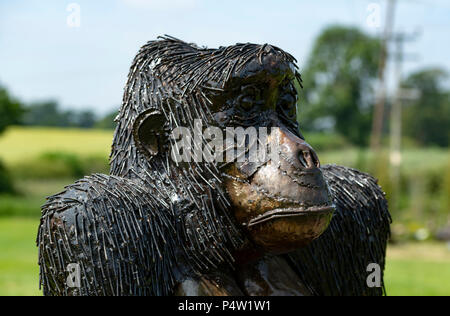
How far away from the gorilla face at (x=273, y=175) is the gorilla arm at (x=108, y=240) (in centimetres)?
28

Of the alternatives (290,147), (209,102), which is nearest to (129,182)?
(209,102)

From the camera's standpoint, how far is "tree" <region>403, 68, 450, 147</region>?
3547 centimetres

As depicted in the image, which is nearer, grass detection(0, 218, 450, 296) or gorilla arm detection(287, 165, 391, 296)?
gorilla arm detection(287, 165, 391, 296)

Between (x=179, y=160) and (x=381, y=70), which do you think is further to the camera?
(x=381, y=70)

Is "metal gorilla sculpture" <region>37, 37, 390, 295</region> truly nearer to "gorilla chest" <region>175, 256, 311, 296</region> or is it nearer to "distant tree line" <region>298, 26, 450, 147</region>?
"gorilla chest" <region>175, 256, 311, 296</region>

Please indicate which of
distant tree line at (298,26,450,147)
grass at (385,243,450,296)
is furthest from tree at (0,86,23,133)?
distant tree line at (298,26,450,147)

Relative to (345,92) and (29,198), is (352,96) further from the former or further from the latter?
(29,198)

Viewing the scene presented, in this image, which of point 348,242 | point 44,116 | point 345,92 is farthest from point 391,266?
point 345,92

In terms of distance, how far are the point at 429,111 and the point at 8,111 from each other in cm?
2745

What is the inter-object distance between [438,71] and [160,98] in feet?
124

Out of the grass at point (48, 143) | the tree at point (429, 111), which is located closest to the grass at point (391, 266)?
the grass at point (48, 143)
